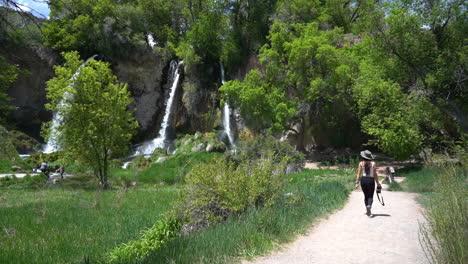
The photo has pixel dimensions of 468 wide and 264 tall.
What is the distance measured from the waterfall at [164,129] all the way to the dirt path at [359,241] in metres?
27.2

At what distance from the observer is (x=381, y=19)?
22844 millimetres

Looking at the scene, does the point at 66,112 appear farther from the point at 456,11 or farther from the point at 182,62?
the point at 456,11

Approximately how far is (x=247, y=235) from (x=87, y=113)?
16.2 metres

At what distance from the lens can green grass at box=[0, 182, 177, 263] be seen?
6906 millimetres

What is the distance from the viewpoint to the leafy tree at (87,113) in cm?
1991

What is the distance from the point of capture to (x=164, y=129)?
36.3 meters

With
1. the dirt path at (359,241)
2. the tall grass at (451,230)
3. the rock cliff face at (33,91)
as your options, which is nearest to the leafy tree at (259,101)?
the dirt path at (359,241)

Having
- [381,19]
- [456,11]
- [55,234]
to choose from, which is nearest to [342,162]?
[381,19]

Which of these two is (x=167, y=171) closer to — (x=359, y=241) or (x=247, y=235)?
(x=247, y=235)

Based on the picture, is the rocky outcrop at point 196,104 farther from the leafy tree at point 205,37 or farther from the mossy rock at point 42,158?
the mossy rock at point 42,158

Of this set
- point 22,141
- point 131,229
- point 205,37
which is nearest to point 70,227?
point 131,229

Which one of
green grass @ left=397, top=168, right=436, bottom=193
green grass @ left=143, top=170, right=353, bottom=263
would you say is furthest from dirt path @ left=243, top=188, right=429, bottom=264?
green grass @ left=397, top=168, right=436, bottom=193

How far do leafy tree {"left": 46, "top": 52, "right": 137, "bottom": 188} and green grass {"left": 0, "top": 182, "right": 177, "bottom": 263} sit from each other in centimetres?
607

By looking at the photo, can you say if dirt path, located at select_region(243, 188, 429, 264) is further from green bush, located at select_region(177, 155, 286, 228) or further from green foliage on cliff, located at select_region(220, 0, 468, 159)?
green foliage on cliff, located at select_region(220, 0, 468, 159)
